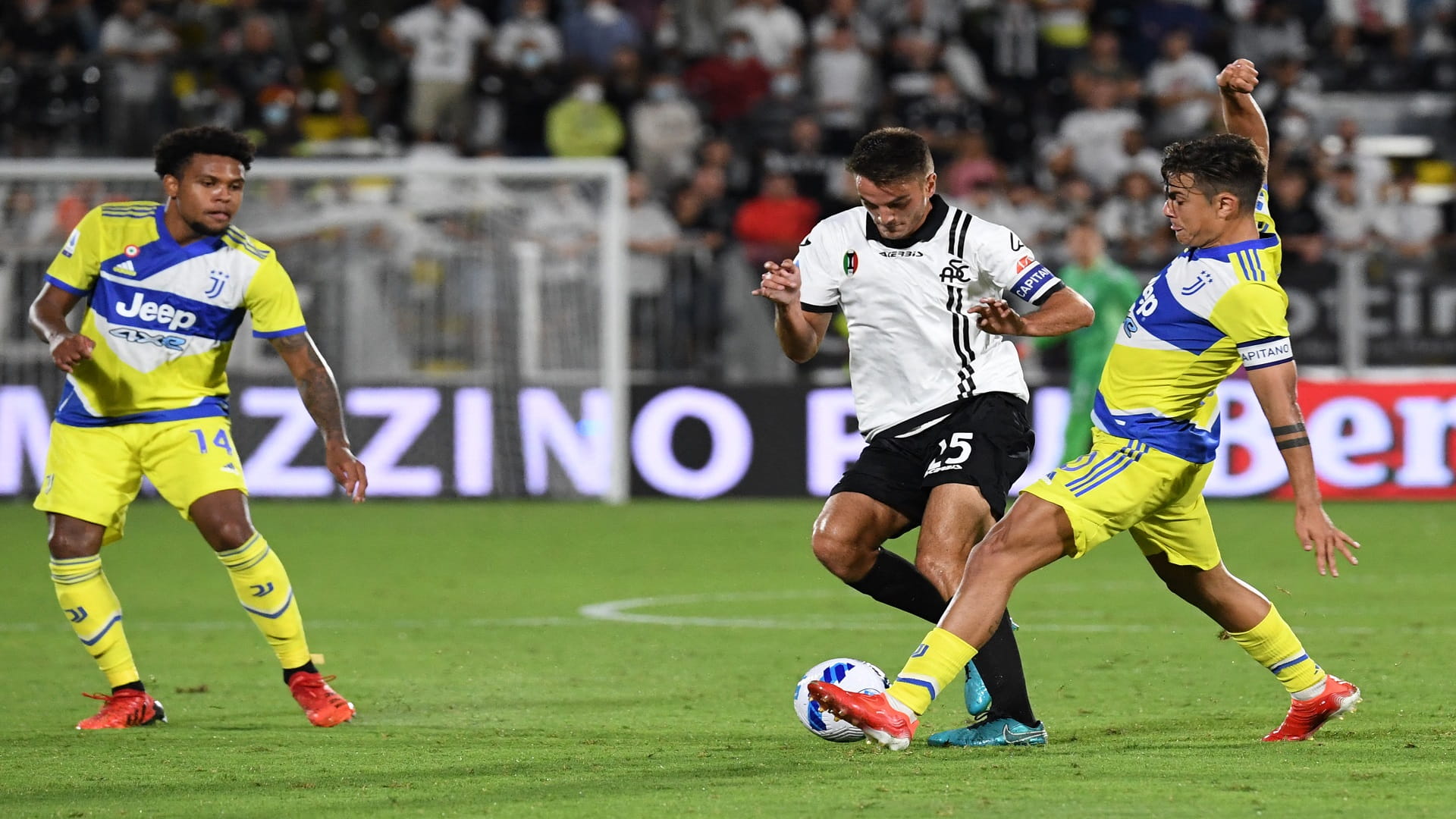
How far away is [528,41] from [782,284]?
1410 cm

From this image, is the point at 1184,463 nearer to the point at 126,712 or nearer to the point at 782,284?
the point at 782,284

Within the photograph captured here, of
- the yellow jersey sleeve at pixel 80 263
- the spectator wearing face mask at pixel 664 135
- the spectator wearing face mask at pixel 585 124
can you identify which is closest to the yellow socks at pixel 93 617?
the yellow jersey sleeve at pixel 80 263

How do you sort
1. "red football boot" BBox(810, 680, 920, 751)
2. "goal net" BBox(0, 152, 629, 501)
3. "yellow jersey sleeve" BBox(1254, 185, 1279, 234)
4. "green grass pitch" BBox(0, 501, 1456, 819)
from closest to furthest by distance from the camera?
"green grass pitch" BBox(0, 501, 1456, 819), "red football boot" BBox(810, 680, 920, 751), "yellow jersey sleeve" BBox(1254, 185, 1279, 234), "goal net" BBox(0, 152, 629, 501)

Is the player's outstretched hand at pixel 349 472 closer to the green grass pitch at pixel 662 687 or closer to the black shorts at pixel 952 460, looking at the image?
the green grass pitch at pixel 662 687

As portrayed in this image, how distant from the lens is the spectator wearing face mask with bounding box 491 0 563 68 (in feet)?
64.7

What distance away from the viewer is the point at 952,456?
6508mm

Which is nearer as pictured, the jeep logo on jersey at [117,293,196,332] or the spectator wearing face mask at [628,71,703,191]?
the jeep logo on jersey at [117,293,196,332]

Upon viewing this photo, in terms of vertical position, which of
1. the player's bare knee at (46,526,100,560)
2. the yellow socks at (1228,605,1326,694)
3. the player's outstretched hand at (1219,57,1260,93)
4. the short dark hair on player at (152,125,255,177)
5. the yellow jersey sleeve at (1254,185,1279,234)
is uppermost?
the player's outstretched hand at (1219,57,1260,93)

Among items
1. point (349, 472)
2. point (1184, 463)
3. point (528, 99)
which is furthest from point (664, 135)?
point (1184, 463)

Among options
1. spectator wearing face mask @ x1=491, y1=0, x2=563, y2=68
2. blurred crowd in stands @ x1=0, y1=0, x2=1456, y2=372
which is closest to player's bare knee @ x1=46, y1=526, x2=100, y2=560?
blurred crowd in stands @ x1=0, y1=0, x2=1456, y2=372

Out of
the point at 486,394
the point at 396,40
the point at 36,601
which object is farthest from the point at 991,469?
the point at 396,40

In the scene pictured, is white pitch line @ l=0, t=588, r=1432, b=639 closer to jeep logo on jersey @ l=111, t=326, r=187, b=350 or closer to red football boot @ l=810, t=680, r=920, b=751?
jeep logo on jersey @ l=111, t=326, r=187, b=350

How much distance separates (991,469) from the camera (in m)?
6.51

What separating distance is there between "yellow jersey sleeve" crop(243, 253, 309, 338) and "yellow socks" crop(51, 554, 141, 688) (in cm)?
99
